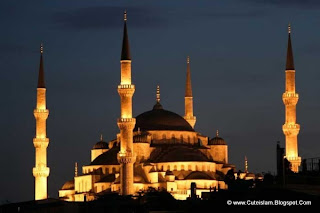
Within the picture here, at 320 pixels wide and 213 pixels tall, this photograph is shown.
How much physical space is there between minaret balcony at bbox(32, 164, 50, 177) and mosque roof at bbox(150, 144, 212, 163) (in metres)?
9.42

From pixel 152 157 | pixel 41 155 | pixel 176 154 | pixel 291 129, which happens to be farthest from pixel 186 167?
pixel 291 129

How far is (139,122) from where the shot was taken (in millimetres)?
98875

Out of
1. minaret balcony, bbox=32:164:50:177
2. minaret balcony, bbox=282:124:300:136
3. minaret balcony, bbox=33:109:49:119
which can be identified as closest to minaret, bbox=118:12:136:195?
minaret balcony, bbox=32:164:50:177

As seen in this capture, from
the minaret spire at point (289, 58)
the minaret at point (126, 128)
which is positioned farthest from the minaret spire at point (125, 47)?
the minaret spire at point (289, 58)

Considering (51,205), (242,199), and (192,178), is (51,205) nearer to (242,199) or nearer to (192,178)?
(242,199)

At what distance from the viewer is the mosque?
83.8 meters

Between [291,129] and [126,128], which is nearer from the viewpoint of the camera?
[291,129]

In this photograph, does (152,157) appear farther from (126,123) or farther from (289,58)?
(289,58)

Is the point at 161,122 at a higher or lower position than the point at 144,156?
higher

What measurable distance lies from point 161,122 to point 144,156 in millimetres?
4958

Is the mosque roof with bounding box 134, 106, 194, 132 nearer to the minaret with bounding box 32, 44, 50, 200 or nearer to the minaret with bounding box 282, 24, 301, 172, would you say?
the minaret with bounding box 32, 44, 50, 200

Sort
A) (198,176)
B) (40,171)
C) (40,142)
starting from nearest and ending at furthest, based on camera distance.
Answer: (40,171), (40,142), (198,176)

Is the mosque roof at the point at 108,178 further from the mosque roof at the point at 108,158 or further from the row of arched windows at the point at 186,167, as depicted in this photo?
the row of arched windows at the point at 186,167

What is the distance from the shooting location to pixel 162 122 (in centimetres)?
9881
